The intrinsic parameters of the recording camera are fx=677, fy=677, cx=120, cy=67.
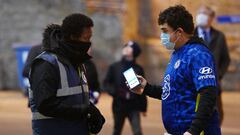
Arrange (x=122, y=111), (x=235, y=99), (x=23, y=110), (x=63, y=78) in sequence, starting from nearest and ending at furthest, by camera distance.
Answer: (x=63, y=78) < (x=122, y=111) < (x=23, y=110) < (x=235, y=99)

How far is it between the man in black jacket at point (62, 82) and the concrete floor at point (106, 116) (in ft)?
18.7

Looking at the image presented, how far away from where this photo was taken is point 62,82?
4.71m

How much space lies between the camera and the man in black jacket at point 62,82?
15.3 ft

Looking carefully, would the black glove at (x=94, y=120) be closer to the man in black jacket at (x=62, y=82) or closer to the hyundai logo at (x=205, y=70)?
the man in black jacket at (x=62, y=82)

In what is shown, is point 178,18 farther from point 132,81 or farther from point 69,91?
point 69,91

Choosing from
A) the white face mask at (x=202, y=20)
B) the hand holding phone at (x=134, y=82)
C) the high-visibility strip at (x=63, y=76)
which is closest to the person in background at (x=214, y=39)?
the white face mask at (x=202, y=20)

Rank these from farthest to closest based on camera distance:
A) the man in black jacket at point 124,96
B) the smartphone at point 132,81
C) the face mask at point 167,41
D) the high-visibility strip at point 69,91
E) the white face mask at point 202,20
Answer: the white face mask at point 202,20 → the man in black jacket at point 124,96 → the smartphone at point 132,81 → the face mask at point 167,41 → the high-visibility strip at point 69,91

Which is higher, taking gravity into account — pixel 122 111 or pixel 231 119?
Answer: pixel 122 111

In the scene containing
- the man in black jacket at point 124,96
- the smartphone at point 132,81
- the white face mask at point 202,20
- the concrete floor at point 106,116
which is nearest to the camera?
the smartphone at point 132,81

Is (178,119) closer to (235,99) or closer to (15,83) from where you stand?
(235,99)

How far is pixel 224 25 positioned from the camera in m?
15.3

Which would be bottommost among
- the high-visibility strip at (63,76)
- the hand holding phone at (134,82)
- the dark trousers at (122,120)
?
the dark trousers at (122,120)

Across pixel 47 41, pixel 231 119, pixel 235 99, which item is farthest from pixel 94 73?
pixel 235 99

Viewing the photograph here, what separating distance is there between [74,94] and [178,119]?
75 cm
